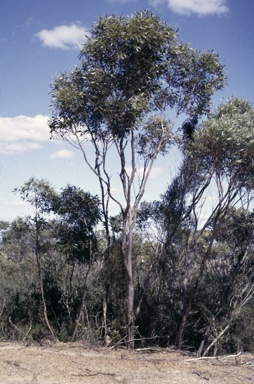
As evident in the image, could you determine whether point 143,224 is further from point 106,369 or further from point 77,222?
point 106,369

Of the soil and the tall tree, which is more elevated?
the tall tree

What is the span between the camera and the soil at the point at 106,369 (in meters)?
6.93

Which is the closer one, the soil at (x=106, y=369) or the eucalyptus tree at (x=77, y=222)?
the soil at (x=106, y=369)

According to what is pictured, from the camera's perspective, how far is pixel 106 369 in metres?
7.48

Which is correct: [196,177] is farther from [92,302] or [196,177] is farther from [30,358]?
[30,358]

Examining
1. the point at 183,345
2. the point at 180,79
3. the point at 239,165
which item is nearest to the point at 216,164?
the point at 239,165

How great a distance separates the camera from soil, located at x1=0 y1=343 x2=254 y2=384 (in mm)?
6930

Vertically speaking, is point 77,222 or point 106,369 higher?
point 77,222

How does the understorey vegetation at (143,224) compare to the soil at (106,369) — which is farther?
the understorey vegetation at (143,224)

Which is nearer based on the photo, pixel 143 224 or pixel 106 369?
pixel 106 369

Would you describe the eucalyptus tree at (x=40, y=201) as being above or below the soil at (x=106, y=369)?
above

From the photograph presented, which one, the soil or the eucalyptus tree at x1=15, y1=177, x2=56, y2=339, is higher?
the eucalyptus tree at x1=15, y1=177, x2=56, y2=339

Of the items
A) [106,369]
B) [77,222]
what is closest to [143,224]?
[77,222]

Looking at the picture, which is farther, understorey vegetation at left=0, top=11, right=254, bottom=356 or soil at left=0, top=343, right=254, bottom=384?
understorey vegetation at left=0, top=11, right=254, bottom=356
